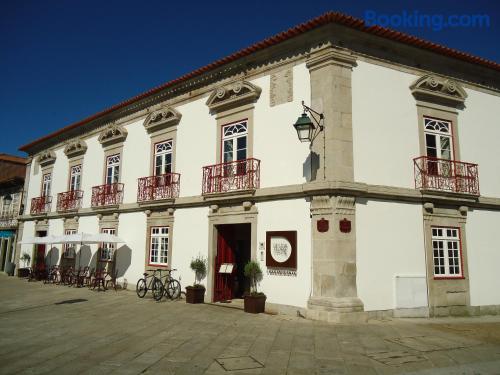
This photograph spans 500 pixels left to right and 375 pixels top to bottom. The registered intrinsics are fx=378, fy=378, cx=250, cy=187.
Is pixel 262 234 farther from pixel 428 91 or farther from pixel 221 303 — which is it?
pixel 428 91

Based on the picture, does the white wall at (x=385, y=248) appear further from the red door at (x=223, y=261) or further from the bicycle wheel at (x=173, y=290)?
the bicycle wheel at (x=173, y=290)

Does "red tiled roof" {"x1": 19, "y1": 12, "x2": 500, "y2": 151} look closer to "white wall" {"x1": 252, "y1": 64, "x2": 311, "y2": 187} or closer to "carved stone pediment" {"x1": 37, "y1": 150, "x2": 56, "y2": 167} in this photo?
"white wall" {"x1": 252, "y1": 64, "x2": 311, "y2": 187}

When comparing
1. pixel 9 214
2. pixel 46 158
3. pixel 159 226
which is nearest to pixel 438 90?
pixel 159 226

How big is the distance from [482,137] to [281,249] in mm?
6676

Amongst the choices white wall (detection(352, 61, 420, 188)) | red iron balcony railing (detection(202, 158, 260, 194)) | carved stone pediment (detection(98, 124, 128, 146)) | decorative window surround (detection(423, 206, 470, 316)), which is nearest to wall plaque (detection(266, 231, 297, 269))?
red iron balcony railing (detection(202, 158, 260, 194))

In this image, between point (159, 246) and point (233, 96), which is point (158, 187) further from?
point (233, 96)

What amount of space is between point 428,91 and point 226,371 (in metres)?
8.55

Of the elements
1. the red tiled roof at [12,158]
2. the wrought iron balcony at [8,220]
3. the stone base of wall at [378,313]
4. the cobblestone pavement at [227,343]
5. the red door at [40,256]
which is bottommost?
the cobblestone pavement at [227,343]

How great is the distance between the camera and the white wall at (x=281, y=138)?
9227mm

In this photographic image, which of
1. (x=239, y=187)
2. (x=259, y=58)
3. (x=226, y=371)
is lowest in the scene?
(x=226, y=371)

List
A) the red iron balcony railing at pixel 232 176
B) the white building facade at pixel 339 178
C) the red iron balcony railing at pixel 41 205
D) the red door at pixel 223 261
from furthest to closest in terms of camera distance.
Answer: the red iron balcony railing at pixel 41 205 → the red door at pixel 223 261 → the red iron balcony railing at pixel 232 176 → the white building facade at pixel 339 178

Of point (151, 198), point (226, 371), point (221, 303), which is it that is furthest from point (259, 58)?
point (226, 371)

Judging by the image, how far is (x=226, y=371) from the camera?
4879 millimetres

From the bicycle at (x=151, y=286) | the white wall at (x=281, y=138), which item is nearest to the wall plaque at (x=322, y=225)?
the white wall at (x=281, y=138)
